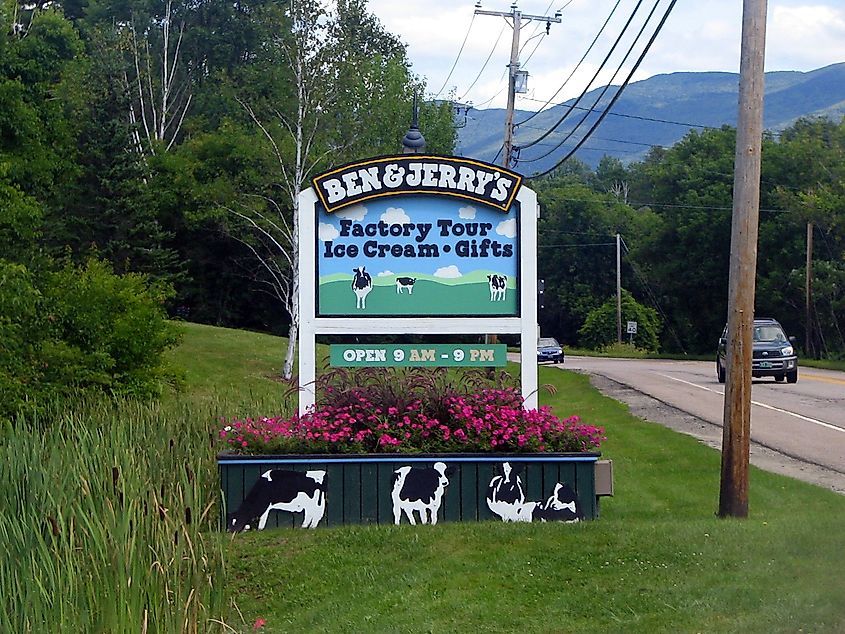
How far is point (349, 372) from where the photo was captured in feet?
38.8

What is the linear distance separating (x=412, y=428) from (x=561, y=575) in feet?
8.73

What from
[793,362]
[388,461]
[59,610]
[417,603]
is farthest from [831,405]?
[59,610]

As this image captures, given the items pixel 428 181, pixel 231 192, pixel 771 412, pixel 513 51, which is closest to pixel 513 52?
pixel 513 51

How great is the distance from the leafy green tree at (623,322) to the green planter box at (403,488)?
228 ft

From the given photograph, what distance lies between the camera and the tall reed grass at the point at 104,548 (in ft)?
21.6

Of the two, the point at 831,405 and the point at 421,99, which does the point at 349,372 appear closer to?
the point at 831,405

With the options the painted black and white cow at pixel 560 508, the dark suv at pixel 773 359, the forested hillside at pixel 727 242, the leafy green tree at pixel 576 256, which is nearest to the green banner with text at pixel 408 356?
the painted black and white cow at pixel 560 508

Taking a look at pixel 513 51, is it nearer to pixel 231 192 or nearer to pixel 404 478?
pixel 231 192

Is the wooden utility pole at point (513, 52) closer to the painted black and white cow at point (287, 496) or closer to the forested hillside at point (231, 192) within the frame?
the forested hillside at point (231, 192)

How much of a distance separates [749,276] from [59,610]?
6594 millimetres

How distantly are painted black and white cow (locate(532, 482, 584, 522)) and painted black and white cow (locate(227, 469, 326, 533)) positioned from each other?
6.25 feet

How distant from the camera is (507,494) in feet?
33.8

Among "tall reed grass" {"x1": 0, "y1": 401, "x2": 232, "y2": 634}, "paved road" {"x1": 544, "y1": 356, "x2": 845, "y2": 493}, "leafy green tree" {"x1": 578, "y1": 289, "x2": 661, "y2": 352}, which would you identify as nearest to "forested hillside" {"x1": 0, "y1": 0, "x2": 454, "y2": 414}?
"paved road" {"x1": 544, "y1": 356, "x2": 845, "y2": 493}

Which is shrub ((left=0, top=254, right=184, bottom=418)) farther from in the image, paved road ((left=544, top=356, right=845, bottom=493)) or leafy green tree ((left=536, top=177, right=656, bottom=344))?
leafy green tree ((left=536, top=177, right=656, bottom=344))
